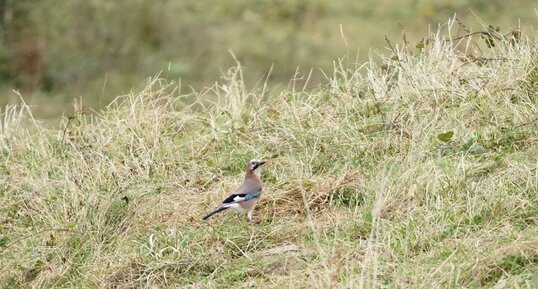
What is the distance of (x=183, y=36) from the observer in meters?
16.0

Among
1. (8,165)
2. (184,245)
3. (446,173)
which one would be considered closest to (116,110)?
(8,165)

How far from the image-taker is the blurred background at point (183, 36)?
14797mm

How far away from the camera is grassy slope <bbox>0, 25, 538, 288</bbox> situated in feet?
18.0

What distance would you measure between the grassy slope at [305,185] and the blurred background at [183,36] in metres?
6.26

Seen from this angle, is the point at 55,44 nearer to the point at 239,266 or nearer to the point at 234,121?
the point at 234,121

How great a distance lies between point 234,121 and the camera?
8031mm

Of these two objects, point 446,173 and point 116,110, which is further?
point 116,110

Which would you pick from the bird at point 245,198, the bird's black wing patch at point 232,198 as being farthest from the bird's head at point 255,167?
the bird's black wing patch at point 232,198

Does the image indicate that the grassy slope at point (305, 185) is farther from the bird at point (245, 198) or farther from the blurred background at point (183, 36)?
the blurred background at point (183, 36)

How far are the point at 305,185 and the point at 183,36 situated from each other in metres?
9.71

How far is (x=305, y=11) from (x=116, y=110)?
7.79m

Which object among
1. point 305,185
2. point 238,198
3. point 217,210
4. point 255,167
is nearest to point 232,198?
point 238,198

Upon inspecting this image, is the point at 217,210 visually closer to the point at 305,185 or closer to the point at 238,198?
the point at 238,198

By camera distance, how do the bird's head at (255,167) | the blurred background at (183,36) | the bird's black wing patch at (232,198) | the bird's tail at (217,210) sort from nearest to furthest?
the bird's tail at (217,210)
the bird's black wing patch at (232,198)
the bird's head at (255,167)
the blurred background at (183,36)
